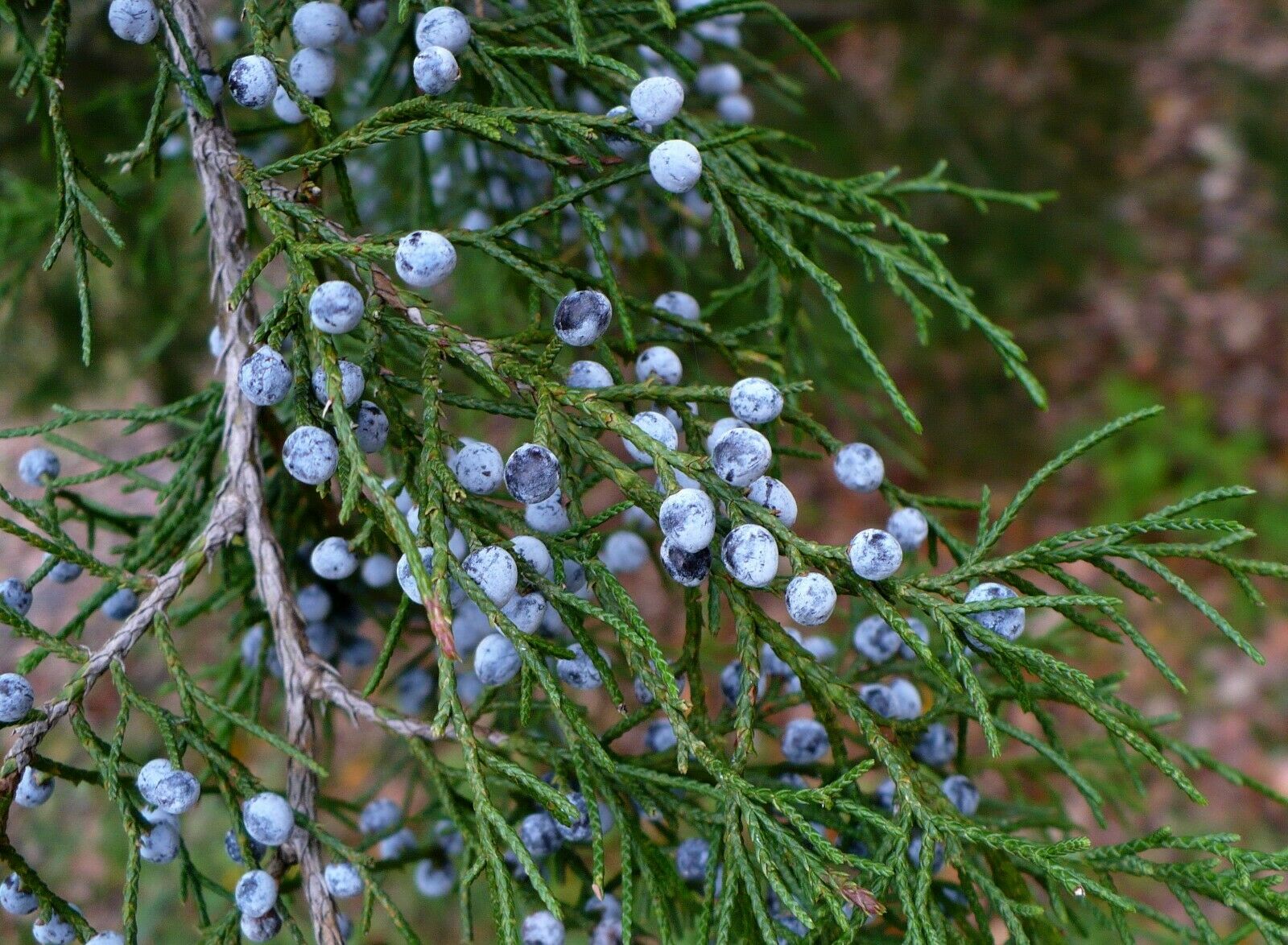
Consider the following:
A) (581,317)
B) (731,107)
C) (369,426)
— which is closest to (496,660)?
(369,426)

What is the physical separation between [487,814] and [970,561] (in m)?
0.65

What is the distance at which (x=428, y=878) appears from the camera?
169 cm

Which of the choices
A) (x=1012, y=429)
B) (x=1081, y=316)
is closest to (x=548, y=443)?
(x=1012, y=429)

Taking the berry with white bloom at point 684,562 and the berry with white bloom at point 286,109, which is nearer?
the berry with white bloom at point 684,562

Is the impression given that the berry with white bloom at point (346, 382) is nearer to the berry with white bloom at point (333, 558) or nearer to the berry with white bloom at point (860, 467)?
the berry with white bloom at point (333, 558)

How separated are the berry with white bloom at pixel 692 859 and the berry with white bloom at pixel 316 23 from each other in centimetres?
129

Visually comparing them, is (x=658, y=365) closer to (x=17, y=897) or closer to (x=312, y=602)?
(x=312, y=602)

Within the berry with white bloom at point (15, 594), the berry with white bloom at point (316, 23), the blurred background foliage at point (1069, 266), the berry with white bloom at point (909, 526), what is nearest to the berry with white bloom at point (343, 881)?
the berry with white bloom at point (15, 594)

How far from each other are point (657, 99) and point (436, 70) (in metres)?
0.27

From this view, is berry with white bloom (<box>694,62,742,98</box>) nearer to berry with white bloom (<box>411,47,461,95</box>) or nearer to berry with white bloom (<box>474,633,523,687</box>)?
berry with white bloom (<box>411,47,461,95</box>)

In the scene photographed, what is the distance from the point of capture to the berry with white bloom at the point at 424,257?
3.58 ft

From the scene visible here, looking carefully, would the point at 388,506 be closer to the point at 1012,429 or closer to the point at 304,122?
the point at 304,122

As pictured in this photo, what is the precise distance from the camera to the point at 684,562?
1.06m

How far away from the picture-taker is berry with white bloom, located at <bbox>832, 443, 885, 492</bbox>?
1.33 m
